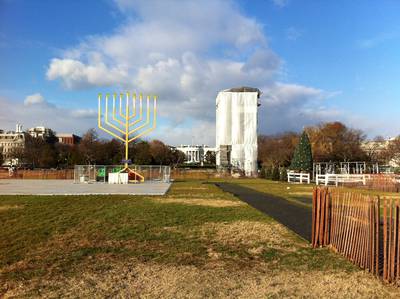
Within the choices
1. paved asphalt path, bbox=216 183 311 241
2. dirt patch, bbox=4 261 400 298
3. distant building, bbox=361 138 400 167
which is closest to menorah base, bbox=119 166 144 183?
paved asphalt path, bbox=216 183 311 241

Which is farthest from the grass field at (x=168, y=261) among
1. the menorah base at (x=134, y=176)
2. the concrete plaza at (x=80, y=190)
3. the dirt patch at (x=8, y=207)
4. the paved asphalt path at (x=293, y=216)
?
the menorah base at (x=134, y=176)

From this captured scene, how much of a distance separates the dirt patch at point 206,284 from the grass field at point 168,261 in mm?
13

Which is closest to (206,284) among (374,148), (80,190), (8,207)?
(8,207)

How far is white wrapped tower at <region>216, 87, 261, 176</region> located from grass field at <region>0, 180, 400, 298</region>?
51.7m

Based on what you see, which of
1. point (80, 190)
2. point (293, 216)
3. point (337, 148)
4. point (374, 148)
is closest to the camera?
point (293, 216)

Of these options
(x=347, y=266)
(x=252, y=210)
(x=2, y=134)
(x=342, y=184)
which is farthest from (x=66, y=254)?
(x=2, y=134)

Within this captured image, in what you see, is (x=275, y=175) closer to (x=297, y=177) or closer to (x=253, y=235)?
(x=297, y=177)

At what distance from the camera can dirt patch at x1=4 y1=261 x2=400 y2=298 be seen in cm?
522

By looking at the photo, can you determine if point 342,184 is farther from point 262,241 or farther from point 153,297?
point 153,297

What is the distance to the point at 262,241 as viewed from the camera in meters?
8.58

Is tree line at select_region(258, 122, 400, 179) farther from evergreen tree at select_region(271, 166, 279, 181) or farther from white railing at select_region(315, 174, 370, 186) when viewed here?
white railing at select_region(315, 174, 370, 186)

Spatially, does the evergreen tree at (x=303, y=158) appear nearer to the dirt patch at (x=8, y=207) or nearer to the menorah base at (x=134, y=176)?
the menorah base at (x=134, y=176)

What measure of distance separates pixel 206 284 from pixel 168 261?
1412 mm

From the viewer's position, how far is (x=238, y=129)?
64.3 m
